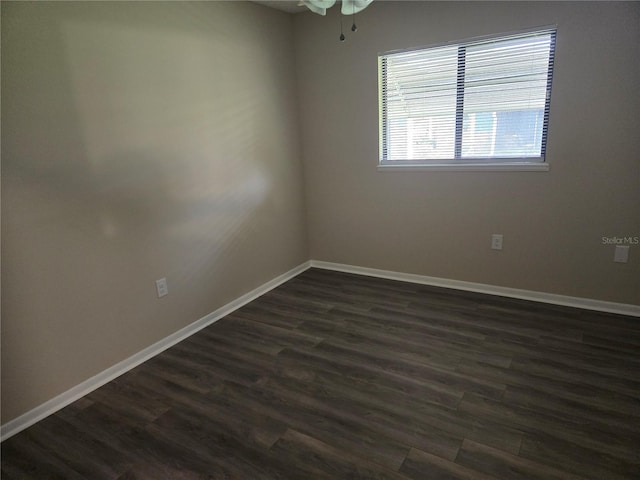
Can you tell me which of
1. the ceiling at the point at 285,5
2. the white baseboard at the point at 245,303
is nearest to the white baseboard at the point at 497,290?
the white baseboard at the point at 245,303

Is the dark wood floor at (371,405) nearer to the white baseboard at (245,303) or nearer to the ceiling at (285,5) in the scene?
→ the white baseboard at (245,303)

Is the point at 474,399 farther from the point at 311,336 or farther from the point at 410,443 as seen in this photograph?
the point at 311,336

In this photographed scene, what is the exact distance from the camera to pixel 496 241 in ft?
10.3

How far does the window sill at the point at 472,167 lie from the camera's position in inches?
113

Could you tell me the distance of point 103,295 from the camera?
89.0 inches

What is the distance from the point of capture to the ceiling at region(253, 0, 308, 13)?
3129 mm

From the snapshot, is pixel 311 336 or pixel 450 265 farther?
pixel 450 265

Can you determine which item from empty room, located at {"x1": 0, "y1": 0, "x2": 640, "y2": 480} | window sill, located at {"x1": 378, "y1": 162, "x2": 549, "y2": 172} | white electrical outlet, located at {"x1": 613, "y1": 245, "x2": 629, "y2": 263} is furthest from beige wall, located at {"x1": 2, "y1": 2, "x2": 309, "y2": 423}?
white electrical outlet, located at {"x1": 613, "y1": 245, "x2": 629, "y2": 263}

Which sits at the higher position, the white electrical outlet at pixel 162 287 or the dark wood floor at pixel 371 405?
the white electrical outlet at pixel 162 287

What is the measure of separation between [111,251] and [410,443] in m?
1.89

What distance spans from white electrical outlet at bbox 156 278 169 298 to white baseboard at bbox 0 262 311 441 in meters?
0.31

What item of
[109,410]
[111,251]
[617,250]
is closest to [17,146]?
[111,251]

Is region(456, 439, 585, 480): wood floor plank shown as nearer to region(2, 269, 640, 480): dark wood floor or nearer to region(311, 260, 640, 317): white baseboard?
region(2, 269, 640, 480): dark wood floor

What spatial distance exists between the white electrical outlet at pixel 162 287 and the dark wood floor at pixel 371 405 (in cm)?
39
